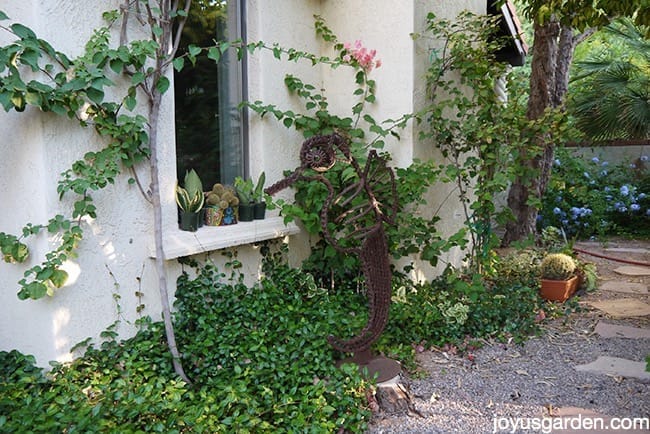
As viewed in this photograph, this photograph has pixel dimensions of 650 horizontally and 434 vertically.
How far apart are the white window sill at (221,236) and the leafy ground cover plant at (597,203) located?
5627 mm

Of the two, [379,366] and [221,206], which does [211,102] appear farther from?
[379,366]

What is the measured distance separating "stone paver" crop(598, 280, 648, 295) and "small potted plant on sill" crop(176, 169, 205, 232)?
414cm

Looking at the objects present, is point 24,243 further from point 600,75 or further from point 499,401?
point 600,75

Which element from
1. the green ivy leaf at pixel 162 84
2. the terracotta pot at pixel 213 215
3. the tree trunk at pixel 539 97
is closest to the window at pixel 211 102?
the terracotta pot at pixel 213 215

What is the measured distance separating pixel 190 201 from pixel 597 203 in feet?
24.1

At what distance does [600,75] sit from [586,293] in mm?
4261

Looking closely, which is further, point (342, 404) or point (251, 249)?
point (251, 249)

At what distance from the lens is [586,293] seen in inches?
210

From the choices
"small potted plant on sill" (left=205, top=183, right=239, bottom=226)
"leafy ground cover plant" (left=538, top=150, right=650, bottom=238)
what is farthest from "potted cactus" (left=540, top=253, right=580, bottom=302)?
"leafy ground cover plant" (left=538, top=150, right=650, bottom=238)

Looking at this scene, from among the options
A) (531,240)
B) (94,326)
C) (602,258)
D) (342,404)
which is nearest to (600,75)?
(602,258)

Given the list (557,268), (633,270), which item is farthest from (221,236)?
(633,270)

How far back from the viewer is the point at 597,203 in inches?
344

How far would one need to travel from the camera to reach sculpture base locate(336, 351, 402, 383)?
3.13m

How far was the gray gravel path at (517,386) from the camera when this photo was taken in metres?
2.91
